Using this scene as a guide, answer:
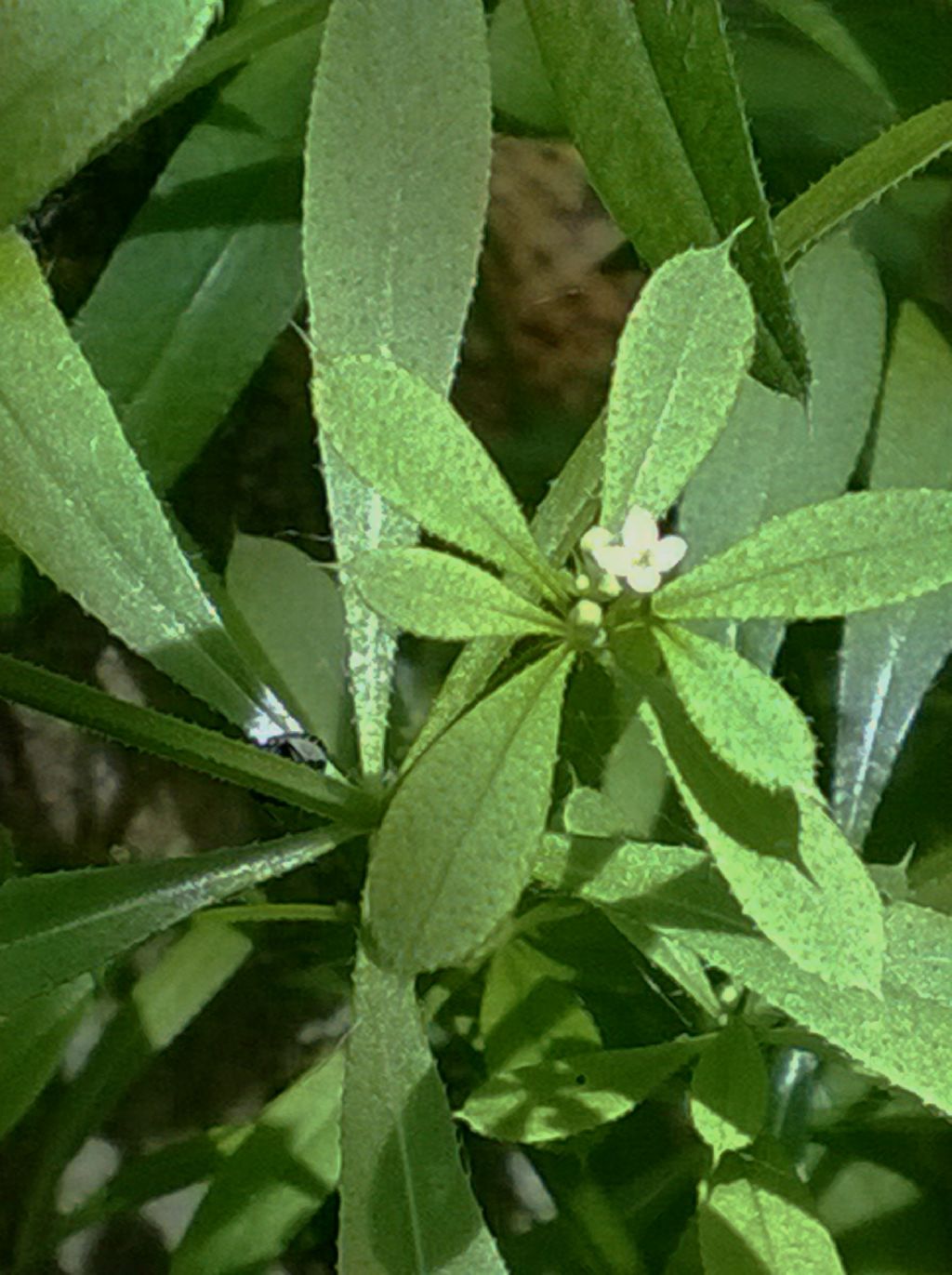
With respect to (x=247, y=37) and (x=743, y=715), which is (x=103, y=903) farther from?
(x=247, y=37)

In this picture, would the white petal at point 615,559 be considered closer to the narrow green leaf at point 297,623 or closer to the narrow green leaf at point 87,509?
the narrow green leaf at point 87,509

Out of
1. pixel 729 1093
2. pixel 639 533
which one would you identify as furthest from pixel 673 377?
pixel 729 1093

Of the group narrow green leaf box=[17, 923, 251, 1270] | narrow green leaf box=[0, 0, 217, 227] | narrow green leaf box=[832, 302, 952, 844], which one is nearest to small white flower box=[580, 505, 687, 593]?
narrow green leaf box=[0, 0, 217, 227]

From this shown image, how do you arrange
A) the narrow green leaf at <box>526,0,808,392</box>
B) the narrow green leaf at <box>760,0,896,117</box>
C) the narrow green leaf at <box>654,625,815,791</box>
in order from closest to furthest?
the narrow green leaf at <box>654,625,815,791</box> < the narrow green leaf at <box>526,0,808,392</box> < the narrow green leaf at <box>760,0,896,117</box>

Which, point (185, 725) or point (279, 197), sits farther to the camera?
point (279, 197)

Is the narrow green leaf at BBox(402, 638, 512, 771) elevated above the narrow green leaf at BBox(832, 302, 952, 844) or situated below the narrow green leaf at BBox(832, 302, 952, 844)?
above

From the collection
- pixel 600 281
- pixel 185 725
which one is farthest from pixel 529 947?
pixel 600 281

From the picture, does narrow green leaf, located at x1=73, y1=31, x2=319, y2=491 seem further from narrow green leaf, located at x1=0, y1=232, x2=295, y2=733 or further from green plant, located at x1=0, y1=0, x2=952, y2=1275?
narrow green leaf, located at x1=0, y1=232, x2=295, y2=733

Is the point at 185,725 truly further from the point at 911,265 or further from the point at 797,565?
the point at 911,265
